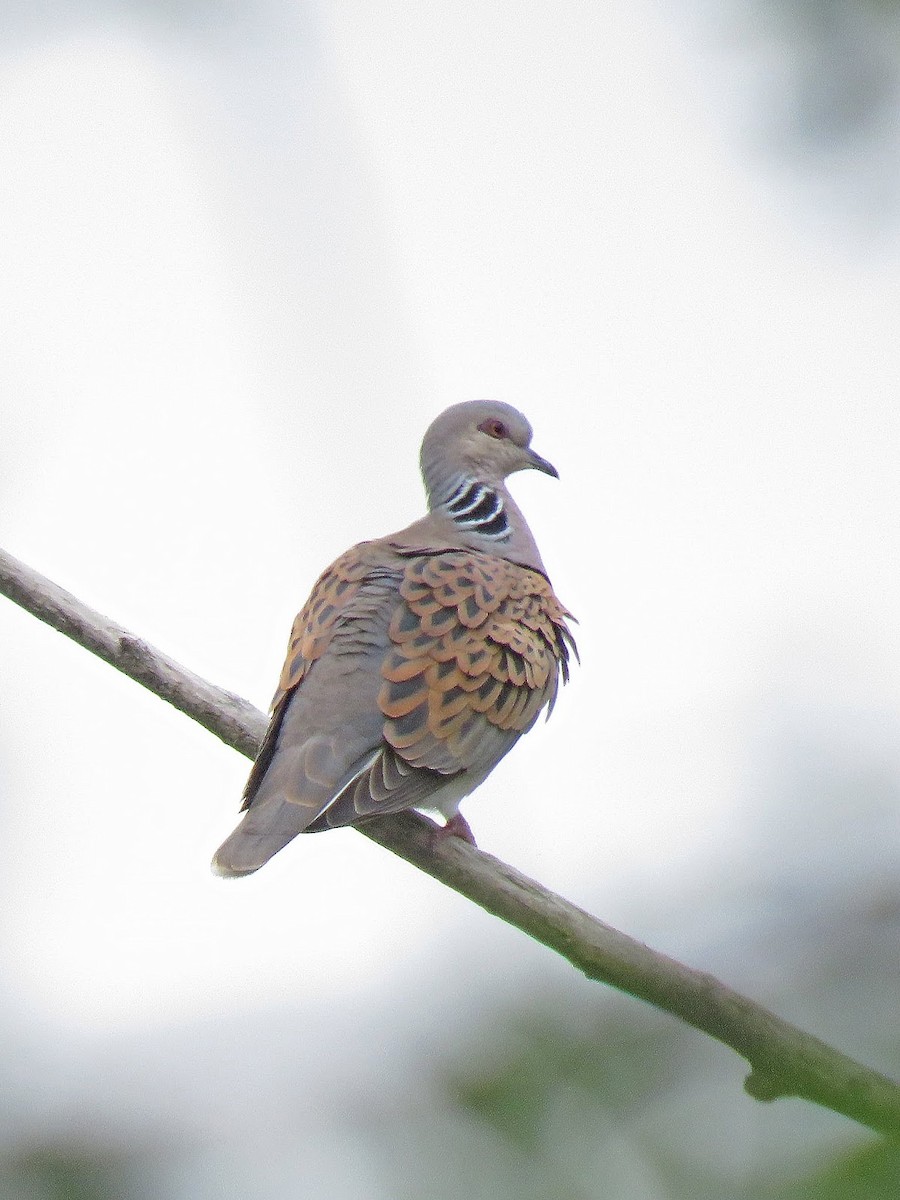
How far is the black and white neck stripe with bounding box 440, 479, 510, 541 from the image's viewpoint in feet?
16.1

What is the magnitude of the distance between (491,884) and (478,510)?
7.23ft

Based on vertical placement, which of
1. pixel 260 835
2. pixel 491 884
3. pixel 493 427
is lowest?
pixel 260 835

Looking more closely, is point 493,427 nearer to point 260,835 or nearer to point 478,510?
point 478,510

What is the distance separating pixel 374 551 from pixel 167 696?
4.13ft

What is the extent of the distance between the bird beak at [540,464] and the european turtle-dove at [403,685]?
86 centimetres

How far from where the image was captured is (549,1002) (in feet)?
3.66

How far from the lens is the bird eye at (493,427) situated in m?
5.50

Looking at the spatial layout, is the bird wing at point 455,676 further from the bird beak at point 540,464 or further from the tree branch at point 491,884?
the bird beak at point 540,464

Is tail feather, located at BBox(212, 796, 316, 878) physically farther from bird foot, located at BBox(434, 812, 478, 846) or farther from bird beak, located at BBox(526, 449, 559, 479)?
bird beak, located at BBox(526, 449, 559, 479)

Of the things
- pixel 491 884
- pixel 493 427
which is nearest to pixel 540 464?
pixel 493 427

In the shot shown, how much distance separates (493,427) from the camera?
552 cm

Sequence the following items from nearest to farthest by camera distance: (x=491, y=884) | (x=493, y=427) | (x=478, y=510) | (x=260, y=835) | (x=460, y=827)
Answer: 1. (x=491, y=884)
2. (x=260, y=835)
3. (x=460, y=827)
4. (x=478, y=510)
5. (x=493, y=427)

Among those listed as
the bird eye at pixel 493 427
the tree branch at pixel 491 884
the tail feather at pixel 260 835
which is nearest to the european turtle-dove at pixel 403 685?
the tail feather at pixel 260 835

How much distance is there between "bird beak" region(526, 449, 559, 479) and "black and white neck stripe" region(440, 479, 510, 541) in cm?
39
